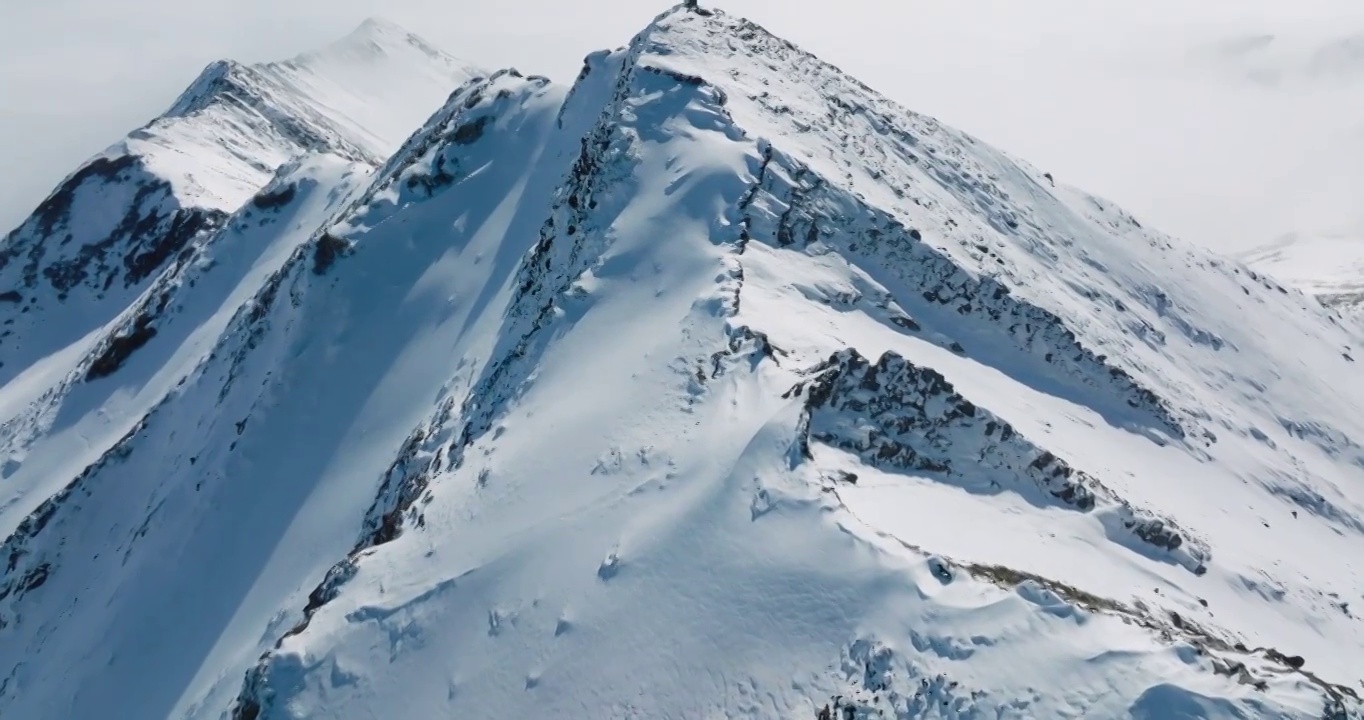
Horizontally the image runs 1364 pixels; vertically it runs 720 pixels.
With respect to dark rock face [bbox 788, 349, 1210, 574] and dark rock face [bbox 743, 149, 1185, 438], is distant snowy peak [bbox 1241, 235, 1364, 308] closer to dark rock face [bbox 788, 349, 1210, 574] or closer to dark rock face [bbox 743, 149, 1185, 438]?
dark rock face [bbox 743, 149, 1185, 438]

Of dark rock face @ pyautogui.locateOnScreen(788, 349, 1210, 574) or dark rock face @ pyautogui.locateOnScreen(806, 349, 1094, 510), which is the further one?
dark rock face @ pyautogui.locateOnScreen(788, 349, 1210, 574)

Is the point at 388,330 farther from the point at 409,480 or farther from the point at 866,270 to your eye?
the point at 866,270

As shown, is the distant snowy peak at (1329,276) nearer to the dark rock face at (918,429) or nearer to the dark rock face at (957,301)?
the dark rock face at (957,301)

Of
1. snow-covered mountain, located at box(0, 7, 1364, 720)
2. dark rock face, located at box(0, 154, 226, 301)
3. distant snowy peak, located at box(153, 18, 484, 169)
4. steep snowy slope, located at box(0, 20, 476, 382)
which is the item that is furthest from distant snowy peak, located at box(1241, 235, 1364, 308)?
dark rock face, located at box(0, 154, 226, 301)

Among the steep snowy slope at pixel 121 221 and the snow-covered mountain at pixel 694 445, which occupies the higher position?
the snow-covered mountain at pixel 694 445

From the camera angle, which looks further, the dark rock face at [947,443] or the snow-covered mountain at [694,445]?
the dark rock face at [947,443]

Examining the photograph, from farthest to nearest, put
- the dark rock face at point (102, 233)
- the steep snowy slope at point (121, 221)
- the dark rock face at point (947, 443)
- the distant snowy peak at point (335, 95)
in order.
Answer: the distant snowy peak at point (335, 95), the dark rock face at point (102, 233), the steep snowy slope at point (121, 221), the dark rock face at point (947, 443)

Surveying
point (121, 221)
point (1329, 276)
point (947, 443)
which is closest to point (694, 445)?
point (947, 443)

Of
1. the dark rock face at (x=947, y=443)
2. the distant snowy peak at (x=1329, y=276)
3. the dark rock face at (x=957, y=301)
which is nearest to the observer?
the dark rock face at (x=947, y=443)

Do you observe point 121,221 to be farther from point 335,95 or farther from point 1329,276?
point 1329,276

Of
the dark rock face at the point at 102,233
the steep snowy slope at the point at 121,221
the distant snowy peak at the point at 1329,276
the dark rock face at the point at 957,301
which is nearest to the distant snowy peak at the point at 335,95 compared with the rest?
the steep snowy slope at the point at 121,221
